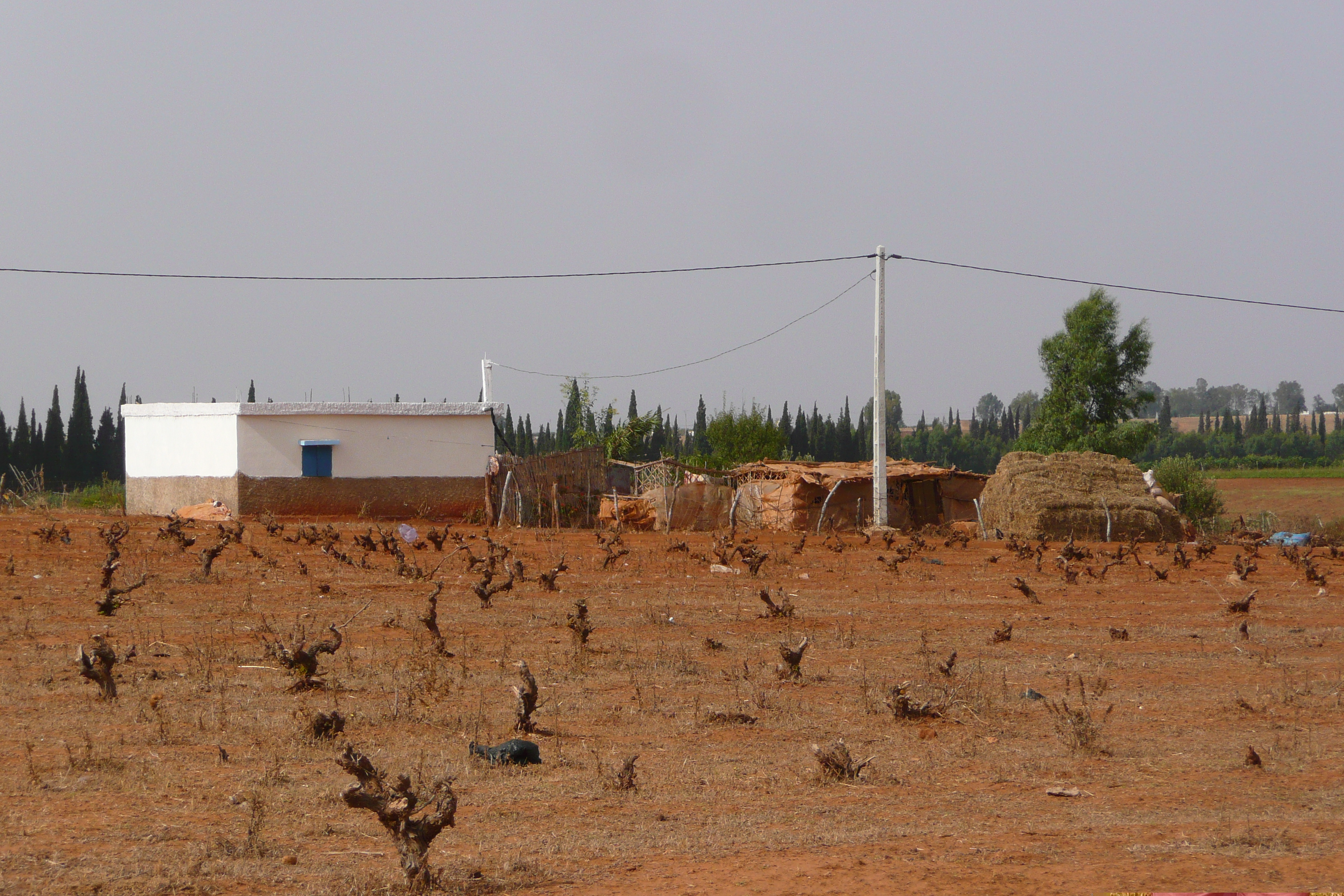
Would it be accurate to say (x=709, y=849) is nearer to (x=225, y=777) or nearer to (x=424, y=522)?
(x=225, y=777)

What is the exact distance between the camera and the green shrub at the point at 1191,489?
37.2 meters

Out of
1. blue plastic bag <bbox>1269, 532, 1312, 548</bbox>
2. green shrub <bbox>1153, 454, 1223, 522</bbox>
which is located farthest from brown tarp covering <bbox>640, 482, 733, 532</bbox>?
green shrub <bbox>1153, 454, 1223, 522</bbox>

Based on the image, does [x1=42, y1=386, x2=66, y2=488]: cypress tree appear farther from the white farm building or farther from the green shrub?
the green shrub

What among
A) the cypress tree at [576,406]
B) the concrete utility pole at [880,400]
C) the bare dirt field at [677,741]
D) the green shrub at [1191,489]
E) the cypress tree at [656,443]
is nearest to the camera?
the bare dirt field at [677,741]

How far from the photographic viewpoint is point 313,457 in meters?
27.7

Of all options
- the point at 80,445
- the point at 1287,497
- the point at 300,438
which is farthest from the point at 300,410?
the point at 1287,497

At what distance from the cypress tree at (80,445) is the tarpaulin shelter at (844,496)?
119 feet

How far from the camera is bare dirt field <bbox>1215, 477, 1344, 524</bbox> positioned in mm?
51656

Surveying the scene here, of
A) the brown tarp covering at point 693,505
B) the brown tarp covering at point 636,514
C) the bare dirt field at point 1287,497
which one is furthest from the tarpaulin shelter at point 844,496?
the bare dirt field at point 1287,497

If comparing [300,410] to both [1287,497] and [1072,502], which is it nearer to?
[1072,502]

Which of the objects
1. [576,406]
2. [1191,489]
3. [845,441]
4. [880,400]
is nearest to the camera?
[880,400]

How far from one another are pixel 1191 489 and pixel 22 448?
4789cm

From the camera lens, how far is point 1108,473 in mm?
27422

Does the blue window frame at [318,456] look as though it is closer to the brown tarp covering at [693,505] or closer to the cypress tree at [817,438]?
the brown tarp covering at [693,505]
